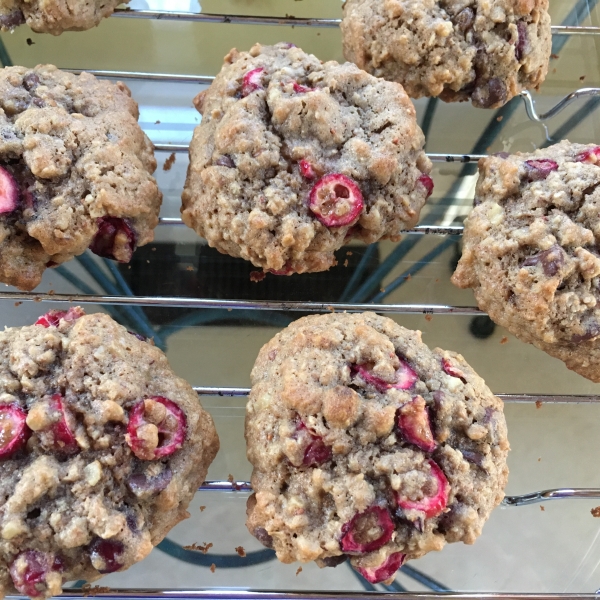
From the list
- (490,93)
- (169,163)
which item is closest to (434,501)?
(490,93)

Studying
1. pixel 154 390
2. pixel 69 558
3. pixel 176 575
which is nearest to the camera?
pixel 69 558

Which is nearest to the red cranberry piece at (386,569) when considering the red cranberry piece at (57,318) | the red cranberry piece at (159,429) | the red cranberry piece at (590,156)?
the red cranberry piece at (159,429)

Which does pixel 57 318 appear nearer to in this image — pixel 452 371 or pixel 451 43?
pixel 452 371

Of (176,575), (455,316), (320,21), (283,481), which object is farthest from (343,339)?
(320,21)

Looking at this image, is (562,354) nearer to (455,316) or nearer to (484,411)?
(484,411)

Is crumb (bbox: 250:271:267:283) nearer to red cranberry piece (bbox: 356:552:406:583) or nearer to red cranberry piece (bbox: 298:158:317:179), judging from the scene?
red cranberry piece (bbox: 298:158:317:179)
